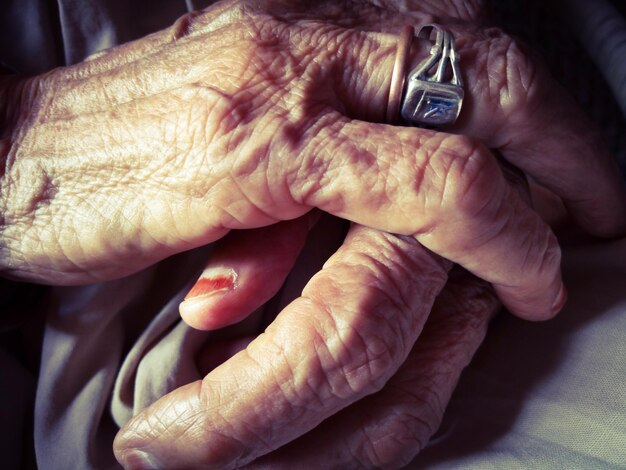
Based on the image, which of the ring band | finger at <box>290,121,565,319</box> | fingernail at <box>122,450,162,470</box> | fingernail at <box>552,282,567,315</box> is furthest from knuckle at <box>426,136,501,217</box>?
fingernail at <box>122,450,162,470</box>

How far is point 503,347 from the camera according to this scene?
853 millimetres

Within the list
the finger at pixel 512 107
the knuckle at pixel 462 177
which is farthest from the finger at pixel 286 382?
the finger at pixel 512 107

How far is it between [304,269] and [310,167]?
0.72ft

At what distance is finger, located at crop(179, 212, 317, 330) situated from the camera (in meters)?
0.68

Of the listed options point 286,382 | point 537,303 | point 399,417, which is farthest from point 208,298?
point 537,303

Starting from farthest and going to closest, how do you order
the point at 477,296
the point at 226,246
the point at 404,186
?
the point at 477,296, the point at 226,246, the point at 404,186

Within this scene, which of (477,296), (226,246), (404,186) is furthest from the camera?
(477,296)

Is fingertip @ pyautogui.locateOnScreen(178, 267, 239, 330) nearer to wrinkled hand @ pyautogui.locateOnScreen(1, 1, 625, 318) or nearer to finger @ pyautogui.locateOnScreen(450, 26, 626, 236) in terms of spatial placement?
wrinkled hand @ pyautogui.locateOnScreen(1, 1, 625, 318)

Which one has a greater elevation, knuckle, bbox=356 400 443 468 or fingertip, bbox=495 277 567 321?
fingertip, bbox=495 277 567 321

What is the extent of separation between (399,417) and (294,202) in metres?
0.28

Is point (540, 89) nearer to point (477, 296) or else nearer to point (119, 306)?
point (477, 296)

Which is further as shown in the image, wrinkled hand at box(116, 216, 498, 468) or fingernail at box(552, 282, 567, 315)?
fingernail at box(552, 282, 567, 315)

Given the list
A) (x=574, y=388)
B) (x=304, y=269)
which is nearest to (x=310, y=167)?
(x=304, y=269)

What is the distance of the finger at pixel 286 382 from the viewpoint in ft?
2.01
